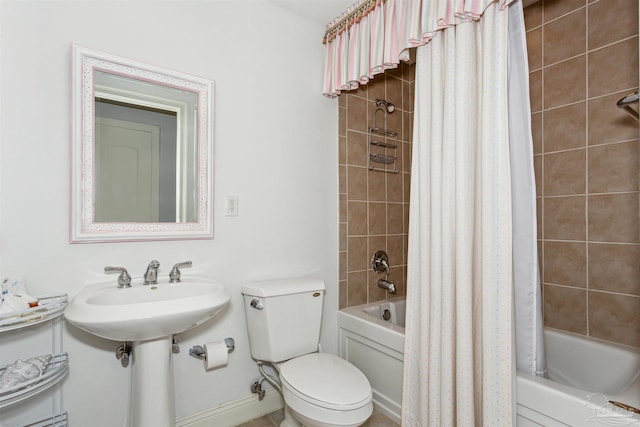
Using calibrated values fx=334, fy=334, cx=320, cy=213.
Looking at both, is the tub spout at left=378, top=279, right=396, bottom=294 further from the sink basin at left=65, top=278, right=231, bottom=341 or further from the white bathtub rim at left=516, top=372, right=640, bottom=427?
the sink basin at left=65, top=278, right=231, bottom=341

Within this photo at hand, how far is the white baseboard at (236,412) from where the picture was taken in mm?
1710

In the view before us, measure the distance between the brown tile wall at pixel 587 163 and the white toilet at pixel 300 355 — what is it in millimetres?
1350

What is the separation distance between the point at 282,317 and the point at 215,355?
369mm

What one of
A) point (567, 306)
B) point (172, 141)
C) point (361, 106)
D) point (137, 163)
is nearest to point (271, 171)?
point (172, 141)

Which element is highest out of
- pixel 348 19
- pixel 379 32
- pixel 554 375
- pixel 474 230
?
pixel 348 19

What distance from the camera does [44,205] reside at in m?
1.36

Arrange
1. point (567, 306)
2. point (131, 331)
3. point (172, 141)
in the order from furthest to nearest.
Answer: point (567, 306) < point (172, 141) < point (131, 331)

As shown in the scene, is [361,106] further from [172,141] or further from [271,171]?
[172,141]

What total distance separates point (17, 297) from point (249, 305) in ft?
3.08

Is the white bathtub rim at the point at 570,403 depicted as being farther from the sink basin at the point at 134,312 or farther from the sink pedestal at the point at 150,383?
the sink pedestal at the point at 150,383

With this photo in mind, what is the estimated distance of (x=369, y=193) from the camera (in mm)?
2350

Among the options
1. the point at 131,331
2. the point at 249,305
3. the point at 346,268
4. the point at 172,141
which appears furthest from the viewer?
the point at 346,268

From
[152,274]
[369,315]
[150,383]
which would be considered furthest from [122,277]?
[369,315]

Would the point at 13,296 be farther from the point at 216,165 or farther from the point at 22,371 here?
the point at 216,165
